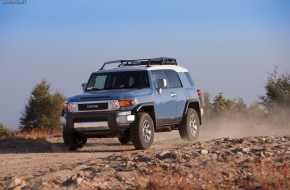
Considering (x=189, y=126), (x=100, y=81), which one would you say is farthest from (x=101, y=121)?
(x=189, y=126)

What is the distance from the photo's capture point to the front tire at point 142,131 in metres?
15.2

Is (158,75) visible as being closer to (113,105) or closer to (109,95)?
(109,95)

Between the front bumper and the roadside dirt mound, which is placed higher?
the front bumper

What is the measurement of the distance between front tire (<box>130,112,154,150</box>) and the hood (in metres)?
0.54

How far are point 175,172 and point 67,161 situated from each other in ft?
11.5

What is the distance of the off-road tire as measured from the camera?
17.5 m

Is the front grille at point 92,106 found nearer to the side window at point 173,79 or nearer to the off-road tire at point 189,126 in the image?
the side window at point 173,79

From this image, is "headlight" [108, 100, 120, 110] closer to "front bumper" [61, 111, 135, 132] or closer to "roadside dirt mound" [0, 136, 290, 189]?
"front bumper" [61, 111, 135, 132]

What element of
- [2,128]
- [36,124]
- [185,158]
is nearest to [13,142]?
[185,158]

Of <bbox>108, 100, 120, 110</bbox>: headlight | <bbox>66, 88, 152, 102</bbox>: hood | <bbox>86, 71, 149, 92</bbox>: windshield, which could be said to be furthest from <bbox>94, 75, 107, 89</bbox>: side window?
<bbox>108, 100, 120, 110</bbox>: headlight

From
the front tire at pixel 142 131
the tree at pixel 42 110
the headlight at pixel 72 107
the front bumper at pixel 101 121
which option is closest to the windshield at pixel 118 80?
the front tire at pixel 142 131

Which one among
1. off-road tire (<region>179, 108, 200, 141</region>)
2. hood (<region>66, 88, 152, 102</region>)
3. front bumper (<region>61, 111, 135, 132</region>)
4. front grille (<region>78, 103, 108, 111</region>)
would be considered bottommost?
off-road tire (<region>179, 108, 200, 141</region>)

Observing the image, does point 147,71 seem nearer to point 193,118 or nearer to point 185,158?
point 193,118

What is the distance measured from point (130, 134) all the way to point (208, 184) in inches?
226
